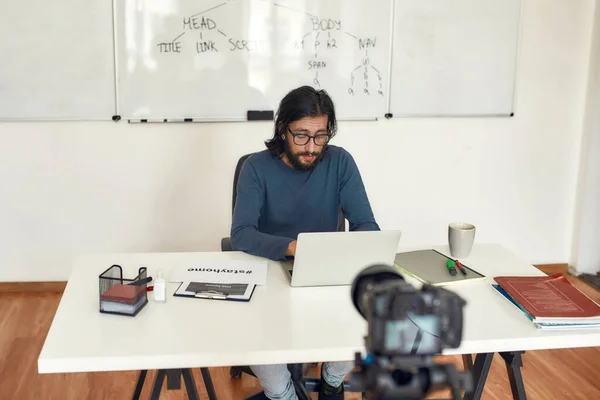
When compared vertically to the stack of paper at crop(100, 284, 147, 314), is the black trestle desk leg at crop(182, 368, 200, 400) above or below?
below

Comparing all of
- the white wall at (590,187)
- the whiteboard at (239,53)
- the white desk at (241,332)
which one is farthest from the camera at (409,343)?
the white wall at (590,187)

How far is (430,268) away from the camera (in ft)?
5.78

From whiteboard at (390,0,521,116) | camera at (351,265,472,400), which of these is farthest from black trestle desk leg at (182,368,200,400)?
whiteboard at (390,0,521,116)

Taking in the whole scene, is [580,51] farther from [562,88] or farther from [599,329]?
[599,329]

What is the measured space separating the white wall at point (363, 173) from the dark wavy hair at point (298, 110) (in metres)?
1.06

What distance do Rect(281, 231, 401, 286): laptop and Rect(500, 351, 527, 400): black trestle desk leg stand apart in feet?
1.32

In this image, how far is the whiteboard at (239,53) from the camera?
295cm

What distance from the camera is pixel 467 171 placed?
3.38 metres

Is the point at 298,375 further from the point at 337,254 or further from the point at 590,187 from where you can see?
the point at 590,187

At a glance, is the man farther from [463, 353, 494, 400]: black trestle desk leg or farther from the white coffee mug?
[463, 353, 494, 400]: black trestle desk leg

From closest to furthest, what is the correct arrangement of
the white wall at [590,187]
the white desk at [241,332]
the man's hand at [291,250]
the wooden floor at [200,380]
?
1. the white desk at [241,332]
2. the man's hand at [291,250]
3. the wooden floor at [200,380]
4. the white wall at [590,187]

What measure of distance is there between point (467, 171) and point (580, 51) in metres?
0.92

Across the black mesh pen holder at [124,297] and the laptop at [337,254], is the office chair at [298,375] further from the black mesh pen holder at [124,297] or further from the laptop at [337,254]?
the black mesh pen holder at [124,297]

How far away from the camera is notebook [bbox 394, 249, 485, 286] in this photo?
167 centimetres
